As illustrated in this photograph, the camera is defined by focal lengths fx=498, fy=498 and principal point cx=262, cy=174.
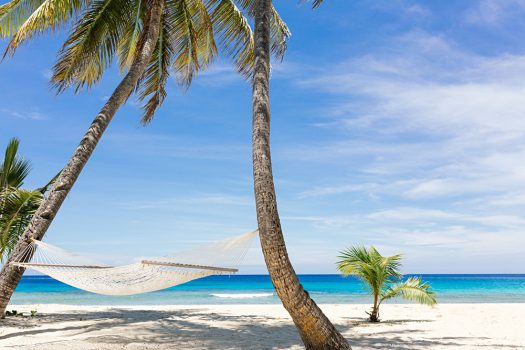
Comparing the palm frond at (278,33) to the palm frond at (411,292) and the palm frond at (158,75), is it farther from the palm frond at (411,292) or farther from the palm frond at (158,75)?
the palm frond at (411,292)

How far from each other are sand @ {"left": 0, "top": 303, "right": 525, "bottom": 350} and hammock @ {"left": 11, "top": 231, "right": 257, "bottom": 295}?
587 millimetres

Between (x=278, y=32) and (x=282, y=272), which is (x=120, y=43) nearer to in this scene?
(x=278, y=32)

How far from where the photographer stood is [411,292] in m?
6.56

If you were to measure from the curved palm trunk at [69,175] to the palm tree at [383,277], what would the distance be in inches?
142

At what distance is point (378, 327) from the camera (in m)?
6.11

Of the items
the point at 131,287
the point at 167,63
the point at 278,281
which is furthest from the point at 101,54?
the point at 278,281

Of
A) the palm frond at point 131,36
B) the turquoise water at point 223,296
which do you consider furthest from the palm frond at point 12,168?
the turquoise water at point 223,296

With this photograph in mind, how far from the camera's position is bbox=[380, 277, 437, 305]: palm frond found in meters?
6.47

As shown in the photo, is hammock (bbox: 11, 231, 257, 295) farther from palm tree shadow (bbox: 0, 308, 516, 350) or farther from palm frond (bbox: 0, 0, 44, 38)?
palm frond (bbox: 0, 0, 44, 38)

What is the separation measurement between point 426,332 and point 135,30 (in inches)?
213

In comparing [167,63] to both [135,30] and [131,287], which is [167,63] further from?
[131,287]

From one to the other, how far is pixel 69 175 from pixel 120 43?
3.28 m

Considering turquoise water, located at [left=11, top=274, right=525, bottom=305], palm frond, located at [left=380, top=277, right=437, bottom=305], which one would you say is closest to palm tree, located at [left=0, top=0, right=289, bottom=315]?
palm frond, located at [left=380, top=277, right=437, bottom=305]

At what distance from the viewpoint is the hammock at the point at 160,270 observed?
3.87m
